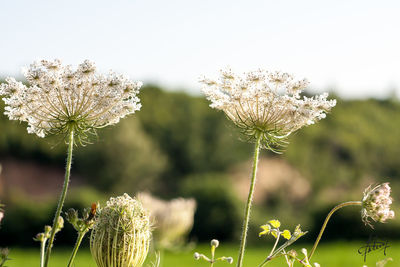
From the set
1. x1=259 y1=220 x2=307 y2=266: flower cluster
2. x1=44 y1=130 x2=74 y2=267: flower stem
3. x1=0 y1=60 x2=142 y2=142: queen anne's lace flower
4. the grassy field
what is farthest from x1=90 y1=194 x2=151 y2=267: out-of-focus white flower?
the grassy field

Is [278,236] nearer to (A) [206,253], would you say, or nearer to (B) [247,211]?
(B) [247,211]

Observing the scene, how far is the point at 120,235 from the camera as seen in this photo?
2311 mm

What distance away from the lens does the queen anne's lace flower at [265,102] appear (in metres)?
2.33

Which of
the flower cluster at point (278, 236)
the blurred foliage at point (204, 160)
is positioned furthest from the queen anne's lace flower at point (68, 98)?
the blurred foliage at point (204, 160)

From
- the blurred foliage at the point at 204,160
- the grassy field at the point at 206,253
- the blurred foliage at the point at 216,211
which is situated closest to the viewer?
the grassy field at the point at 206,253

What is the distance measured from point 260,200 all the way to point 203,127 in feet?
31.3

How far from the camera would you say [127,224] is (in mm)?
2318

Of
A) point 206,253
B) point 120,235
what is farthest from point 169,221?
point 206,253

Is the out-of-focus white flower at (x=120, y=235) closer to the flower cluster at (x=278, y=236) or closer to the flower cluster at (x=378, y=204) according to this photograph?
the flower cluster at (x=278, y=236)

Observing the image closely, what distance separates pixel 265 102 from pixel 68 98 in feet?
2.84

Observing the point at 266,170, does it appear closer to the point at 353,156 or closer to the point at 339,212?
the point at 353,156

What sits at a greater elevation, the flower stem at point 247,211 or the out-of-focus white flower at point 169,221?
the out-of-focus white flower at point 169,221

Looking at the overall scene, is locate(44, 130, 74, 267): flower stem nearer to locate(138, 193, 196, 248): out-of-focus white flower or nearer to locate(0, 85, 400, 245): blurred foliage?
locate(138, 193, 196, 248): out-of-focus white flower

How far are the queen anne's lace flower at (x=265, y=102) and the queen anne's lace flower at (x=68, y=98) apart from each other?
0.40 metres
